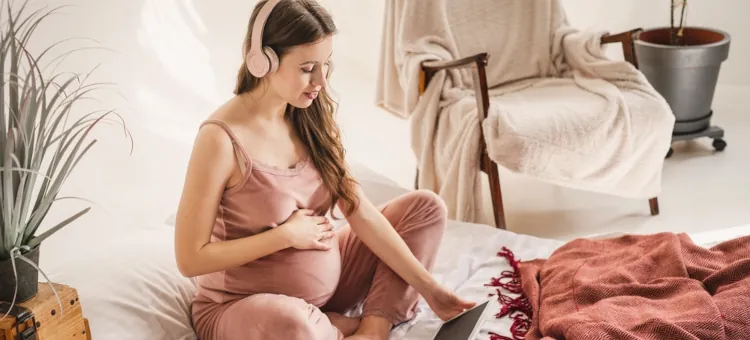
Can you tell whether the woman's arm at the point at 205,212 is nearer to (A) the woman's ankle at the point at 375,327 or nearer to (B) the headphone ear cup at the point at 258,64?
(B) the headphone ear cup at the point at 258,64

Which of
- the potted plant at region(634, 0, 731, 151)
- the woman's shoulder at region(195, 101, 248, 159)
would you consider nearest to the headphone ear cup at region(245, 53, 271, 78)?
the woman's shoulder at region(195, 101, 248, 159)

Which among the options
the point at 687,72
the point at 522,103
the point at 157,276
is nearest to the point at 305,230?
the point at 157,276

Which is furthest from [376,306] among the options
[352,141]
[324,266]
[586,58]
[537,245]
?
[352,141]

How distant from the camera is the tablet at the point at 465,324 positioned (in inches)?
65.4

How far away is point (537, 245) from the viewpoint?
2.14 meters

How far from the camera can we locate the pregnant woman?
1543mm

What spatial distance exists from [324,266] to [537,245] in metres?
0.65

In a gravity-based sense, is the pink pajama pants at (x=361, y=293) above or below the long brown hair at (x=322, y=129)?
below

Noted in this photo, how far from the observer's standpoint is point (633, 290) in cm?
174

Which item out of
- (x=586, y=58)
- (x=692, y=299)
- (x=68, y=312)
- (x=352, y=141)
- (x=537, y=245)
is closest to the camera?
(x=68, y=312)

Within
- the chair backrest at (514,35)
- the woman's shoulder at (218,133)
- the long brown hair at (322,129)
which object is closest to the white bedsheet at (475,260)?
the long brown hair at (322,129)

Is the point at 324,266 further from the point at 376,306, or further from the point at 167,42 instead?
the point at 167,42

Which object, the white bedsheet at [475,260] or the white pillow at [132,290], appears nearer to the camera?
the white pillow at [132,290]

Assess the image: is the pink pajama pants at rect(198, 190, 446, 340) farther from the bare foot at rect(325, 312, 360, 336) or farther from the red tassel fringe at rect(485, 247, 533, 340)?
the red tassel fringe at rect(485, 247, 533, 340)
